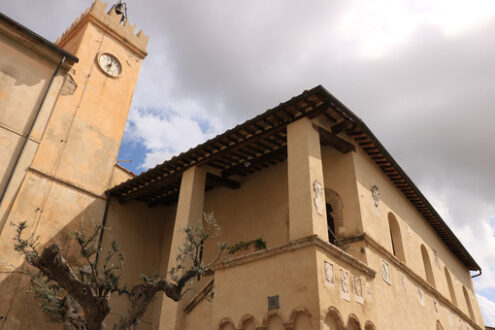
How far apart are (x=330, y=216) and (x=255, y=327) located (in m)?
4.15

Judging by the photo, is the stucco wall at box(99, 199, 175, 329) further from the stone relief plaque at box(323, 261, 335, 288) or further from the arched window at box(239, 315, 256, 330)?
the stone relief plaque at box(323, 261, 335, 288)

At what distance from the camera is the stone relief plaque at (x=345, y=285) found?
7.54 m

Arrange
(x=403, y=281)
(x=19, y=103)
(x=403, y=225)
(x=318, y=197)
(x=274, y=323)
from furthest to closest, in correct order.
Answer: (x=403, y=225) < (x=19, y=103) < (x=403, y=281) < (x=318, y=197) < (x=274, y=323)

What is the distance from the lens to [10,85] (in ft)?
38.2

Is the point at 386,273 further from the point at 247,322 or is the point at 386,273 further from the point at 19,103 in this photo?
the point at 19,103

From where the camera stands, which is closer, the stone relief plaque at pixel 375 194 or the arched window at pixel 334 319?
the arched window at pixel 334 319

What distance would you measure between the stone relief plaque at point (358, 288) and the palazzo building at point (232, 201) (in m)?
0.04

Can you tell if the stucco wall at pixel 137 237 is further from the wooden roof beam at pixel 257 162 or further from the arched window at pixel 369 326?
the arched window at pixel 369 326

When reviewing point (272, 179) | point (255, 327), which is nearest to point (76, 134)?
point (272, 179)

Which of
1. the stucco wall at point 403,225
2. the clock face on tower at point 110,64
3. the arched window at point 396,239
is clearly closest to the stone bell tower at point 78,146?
the clock face on tower at point 110,64

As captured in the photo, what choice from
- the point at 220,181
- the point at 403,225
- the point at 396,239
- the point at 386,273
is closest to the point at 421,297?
the point at 396,239

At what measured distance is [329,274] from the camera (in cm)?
739

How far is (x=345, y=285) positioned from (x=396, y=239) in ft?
15.9

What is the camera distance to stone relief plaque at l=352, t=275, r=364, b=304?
7.91 m
